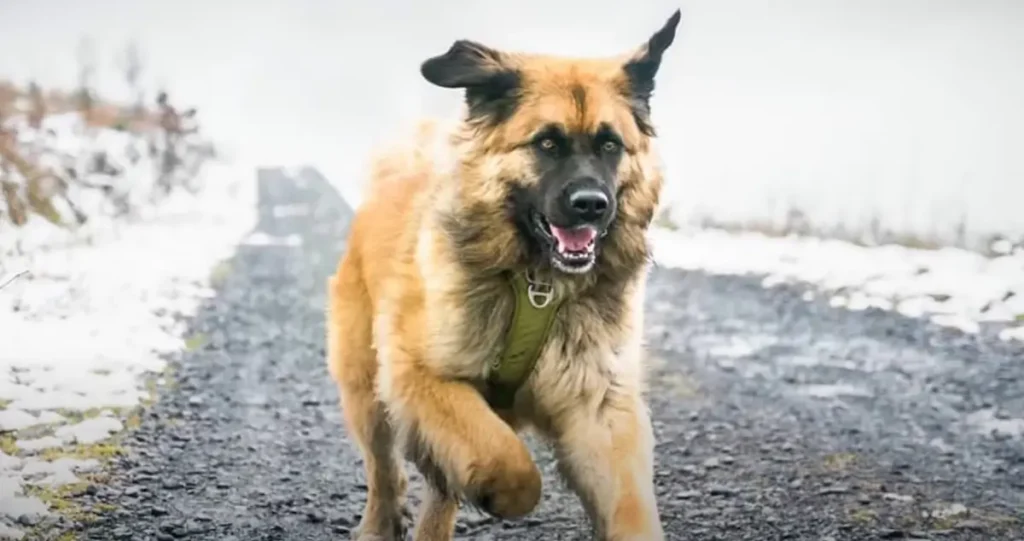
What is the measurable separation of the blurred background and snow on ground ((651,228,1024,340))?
4cm

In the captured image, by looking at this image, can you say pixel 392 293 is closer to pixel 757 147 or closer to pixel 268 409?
pixel 268 409

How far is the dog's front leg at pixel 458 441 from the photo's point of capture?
1966mm

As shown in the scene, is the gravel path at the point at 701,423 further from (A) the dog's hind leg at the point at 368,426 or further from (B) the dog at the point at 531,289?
(B) the dog at the point at 531,289

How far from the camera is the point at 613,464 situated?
208cm

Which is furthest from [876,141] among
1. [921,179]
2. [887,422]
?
[887,422]

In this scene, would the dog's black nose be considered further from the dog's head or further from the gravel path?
the gravel path

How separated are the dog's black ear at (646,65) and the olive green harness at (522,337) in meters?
0.39

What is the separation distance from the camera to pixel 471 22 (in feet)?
8.42

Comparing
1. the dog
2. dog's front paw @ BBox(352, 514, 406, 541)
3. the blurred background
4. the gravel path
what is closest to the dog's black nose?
the dog

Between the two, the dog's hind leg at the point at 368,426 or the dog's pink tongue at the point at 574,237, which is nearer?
the dog's pink tongue at the point at 574,237

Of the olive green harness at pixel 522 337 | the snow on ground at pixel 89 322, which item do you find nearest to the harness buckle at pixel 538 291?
the olive green harness at pixel 522 337

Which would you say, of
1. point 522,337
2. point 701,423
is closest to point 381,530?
point 522,337

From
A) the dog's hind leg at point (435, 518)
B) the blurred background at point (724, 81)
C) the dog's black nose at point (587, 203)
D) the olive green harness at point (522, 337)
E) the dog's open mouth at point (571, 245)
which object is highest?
the blurred background at point (724, 81)

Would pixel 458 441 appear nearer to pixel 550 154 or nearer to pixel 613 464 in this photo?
pixel 613 464
